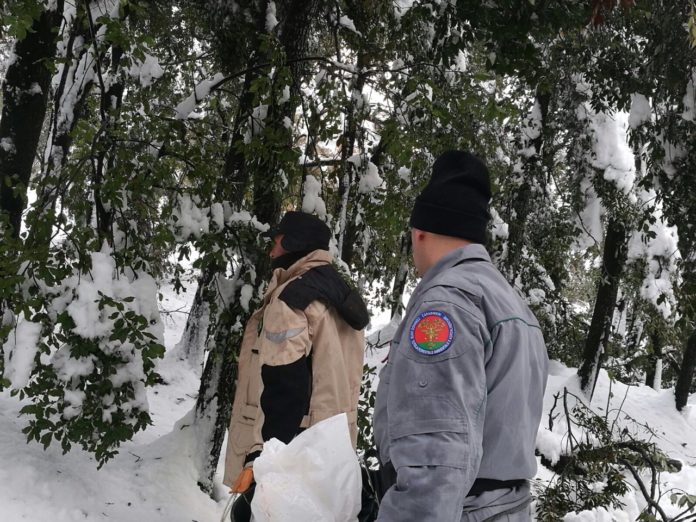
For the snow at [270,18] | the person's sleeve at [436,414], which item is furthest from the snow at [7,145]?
the person's sleeve at [436,414]

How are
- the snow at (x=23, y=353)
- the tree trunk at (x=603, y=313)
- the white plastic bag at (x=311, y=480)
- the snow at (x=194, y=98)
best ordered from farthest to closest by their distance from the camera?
the tree trunk at (x=603, y=313), the snow at (x=194, y=98), the snow at (x=23, y=353), the white plastic bag at (x=311, y=480)

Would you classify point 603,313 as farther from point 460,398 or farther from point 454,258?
point 460,398

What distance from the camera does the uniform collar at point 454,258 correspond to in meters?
1.75

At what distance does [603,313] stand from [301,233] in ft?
33.9

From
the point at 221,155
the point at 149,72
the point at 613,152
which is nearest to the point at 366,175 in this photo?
the point at 221,155

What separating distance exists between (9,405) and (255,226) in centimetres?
243

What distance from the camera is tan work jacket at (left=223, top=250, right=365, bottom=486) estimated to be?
300 centimetres

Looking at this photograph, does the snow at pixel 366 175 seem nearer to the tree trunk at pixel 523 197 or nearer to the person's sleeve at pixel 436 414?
the person's sleeve at pixel 436 414

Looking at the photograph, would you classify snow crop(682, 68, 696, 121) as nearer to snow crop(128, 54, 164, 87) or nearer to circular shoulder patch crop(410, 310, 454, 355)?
snow crop(128, 54, 164, 87)

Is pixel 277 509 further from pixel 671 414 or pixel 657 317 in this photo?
pixel 671 414

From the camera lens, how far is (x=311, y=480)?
1.76 metres

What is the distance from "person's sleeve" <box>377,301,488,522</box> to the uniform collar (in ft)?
0.62

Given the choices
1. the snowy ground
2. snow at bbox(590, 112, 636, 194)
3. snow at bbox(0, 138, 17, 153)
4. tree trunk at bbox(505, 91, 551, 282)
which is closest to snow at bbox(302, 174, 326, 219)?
the snowy ground

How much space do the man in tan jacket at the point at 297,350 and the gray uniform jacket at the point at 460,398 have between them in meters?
1.29
